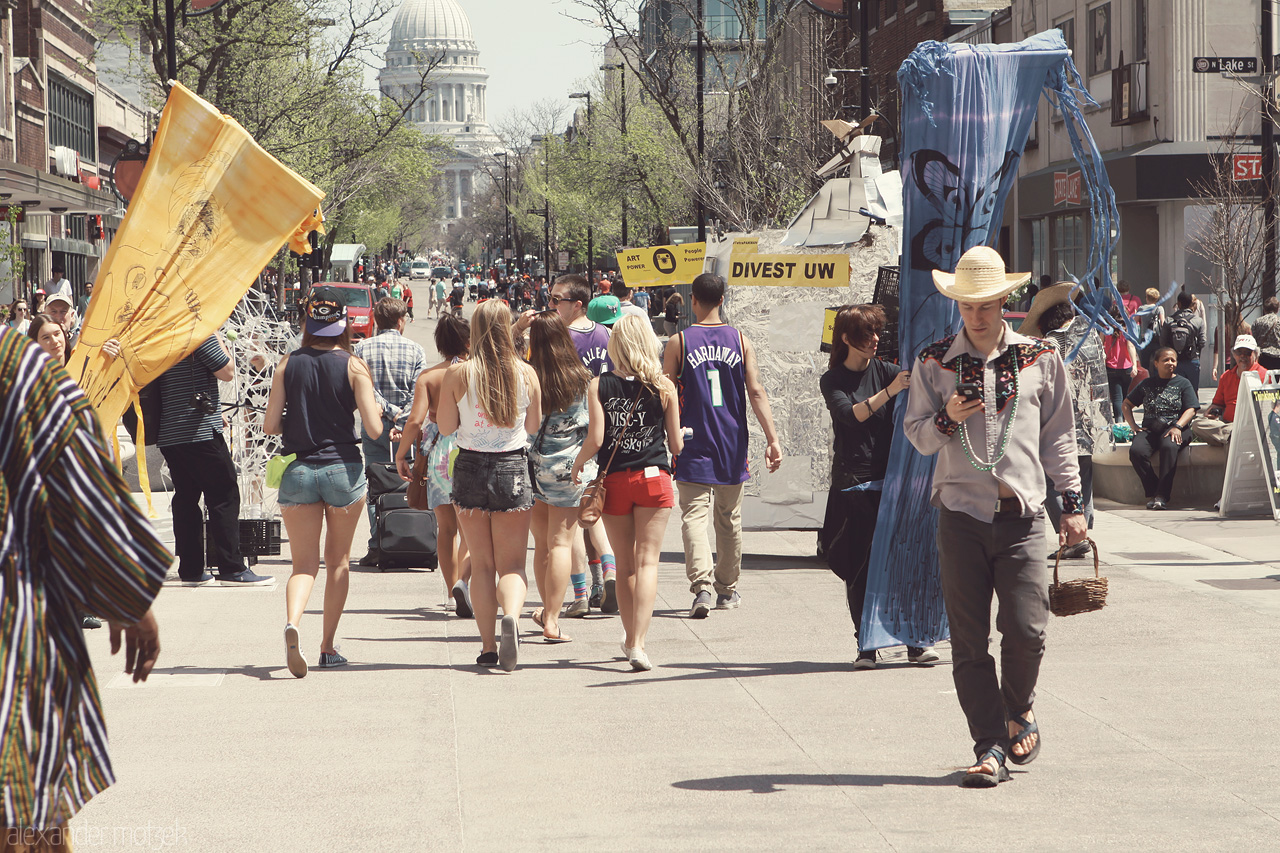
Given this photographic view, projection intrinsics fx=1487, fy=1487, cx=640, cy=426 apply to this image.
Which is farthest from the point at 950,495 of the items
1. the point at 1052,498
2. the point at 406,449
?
the point at 1052,498

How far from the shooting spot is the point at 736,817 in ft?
16.7

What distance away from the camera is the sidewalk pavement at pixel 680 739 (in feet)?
16.3

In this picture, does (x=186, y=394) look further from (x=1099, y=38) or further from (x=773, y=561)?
(x=1099, y=38)

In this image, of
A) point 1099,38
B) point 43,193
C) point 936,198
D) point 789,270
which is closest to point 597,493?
point 936,198

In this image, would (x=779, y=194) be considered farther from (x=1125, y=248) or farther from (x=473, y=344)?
(x=473, y=344)

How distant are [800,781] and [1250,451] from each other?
8.75 meters

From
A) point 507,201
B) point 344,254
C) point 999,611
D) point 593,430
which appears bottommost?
point 999,611

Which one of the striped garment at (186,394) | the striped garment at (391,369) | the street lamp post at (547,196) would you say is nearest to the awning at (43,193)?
the striped garment at (391,369)

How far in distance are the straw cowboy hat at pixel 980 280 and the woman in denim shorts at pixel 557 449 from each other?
119 inches

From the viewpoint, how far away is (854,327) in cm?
791

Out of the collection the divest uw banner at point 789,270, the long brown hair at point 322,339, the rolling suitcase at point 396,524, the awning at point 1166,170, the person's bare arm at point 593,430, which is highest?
the awning at point 1166,170

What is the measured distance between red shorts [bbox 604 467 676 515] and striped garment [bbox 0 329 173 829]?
15.4 feet

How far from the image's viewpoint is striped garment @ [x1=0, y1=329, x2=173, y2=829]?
9.75ft

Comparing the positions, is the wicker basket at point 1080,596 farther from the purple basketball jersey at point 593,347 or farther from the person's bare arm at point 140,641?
the purple basketball jersey at point 593,347
